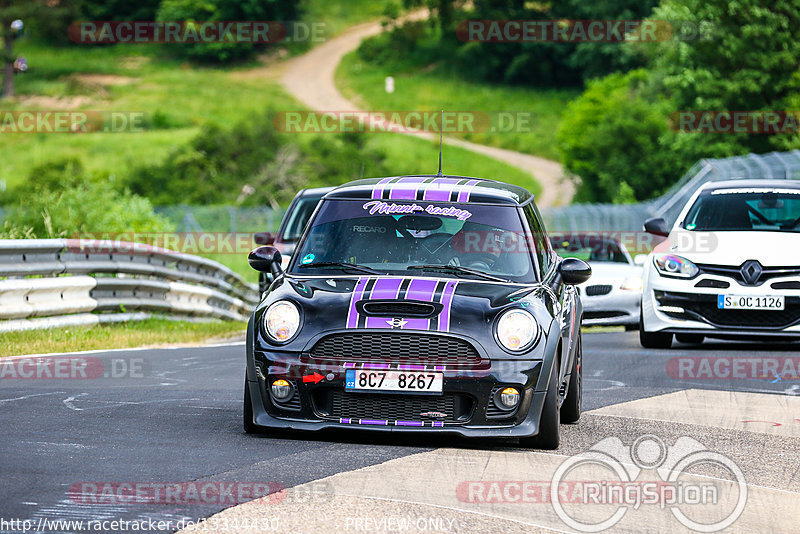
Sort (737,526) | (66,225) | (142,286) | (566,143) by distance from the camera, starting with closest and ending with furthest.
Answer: (737,526)
(142,286)
(66,225)
(566,143)

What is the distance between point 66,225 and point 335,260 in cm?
1651

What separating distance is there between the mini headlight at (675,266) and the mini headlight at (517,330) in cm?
680

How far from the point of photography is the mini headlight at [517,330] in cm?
758

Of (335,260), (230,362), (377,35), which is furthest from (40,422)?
(377,35)

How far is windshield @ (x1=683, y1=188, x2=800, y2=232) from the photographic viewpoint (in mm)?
14664

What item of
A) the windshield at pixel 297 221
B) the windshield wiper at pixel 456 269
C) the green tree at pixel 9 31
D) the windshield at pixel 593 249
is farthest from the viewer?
the green tree at pixel 9 31

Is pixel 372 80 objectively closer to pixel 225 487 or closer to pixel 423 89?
pixel 423 89

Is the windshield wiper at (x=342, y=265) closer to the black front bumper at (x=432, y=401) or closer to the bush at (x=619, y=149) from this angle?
the black front bumper at (x=432, y=401)

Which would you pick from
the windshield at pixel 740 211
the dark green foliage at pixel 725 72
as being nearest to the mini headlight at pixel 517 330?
the windshield at pixel 740 211

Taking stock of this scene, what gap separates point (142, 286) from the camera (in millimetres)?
17266

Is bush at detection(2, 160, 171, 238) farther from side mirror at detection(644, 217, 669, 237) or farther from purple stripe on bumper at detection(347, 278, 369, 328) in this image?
purple stripe on bumper at detection(347, 278, 369, 328)

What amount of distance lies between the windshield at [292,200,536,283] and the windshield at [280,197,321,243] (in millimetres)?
7673

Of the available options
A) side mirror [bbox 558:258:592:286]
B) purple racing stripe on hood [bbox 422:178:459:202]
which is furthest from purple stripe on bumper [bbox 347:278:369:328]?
side mirror [bbox 558:258:592:286]

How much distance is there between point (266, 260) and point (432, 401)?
170 cm
